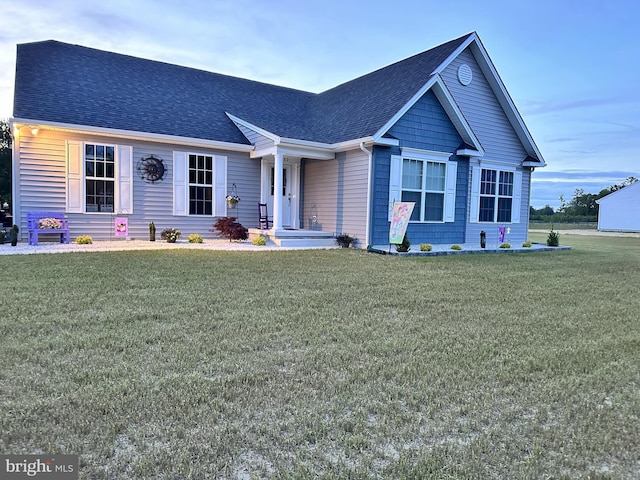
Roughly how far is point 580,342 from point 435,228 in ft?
29.2

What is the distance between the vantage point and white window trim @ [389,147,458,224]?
1135 cm

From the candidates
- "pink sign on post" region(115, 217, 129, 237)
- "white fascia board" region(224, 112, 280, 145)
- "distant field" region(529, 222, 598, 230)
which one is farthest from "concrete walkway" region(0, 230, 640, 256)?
"distant field" region(529, 222, 598, 230)

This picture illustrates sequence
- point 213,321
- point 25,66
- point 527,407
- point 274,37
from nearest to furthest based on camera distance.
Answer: point 527,407
point 213,321
point 25,66
point 274,37

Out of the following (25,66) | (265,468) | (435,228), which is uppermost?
(25,66)

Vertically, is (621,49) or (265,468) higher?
(621,49)

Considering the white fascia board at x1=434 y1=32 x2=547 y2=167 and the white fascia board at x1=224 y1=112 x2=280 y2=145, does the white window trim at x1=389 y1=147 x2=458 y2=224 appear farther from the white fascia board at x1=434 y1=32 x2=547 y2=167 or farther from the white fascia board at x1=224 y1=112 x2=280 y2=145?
the white fascia board at x1=224 y1=112 x2=280 y2=145

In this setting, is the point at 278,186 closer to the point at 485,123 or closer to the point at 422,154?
the point at 422,154

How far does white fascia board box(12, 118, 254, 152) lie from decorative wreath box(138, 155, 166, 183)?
1.68ft

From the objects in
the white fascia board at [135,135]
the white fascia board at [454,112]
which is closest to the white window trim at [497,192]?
the white fascia board at [454,112]

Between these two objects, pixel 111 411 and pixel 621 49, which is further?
pixel 621 49

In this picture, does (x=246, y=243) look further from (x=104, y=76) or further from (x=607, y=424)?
(x=607, y=424)

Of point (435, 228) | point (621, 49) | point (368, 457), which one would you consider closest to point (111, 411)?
point (368, 457)

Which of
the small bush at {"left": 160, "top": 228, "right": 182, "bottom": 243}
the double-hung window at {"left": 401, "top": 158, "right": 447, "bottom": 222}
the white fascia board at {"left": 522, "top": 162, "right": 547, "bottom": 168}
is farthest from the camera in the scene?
the white fascia board at {"left": 522, "top": 162, "right": 547, "bottom": 168}

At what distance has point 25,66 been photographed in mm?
11703
